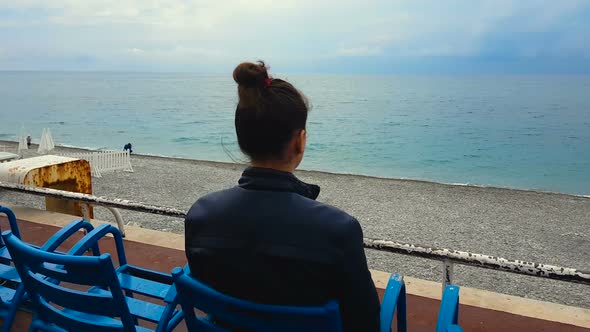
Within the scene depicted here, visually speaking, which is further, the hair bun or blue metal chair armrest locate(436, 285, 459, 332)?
blue metal chair armrest locate(436, 285, 459, 332)

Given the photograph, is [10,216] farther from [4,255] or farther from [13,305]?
[13,305]

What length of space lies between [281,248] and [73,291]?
3.11ft

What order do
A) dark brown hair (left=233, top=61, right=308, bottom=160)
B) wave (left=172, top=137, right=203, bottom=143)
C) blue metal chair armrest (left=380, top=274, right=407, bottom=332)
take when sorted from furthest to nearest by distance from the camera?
wave (left=172, top=137, right=203, bottom=143), blue metal chair armrest (left=380, top=274, right=407, bottom=332), dark brown hair (left=233, top=61, right=308, bottom=160)

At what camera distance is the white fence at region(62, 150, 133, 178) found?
17.2 m

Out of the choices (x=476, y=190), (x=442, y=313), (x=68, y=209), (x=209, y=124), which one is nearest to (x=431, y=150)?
(x=476, y=190)

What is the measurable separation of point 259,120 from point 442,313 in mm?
957

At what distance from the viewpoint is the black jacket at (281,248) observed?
55.2 inches

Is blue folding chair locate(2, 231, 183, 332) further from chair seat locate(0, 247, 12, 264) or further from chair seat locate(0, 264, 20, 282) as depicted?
chair seat locate(0, 247, 12, 264)

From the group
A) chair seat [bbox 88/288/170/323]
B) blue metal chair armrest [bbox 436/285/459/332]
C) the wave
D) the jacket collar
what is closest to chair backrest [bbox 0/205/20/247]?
chair seat [bbox 88/288/170/323]

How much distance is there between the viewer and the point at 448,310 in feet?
5.98

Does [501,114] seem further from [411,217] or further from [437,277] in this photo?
[437,277]

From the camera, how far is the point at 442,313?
1.81m

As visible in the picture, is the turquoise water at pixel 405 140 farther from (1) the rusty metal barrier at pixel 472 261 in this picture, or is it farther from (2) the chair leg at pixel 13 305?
(1) the rusty metal barrier at pixel 472 261

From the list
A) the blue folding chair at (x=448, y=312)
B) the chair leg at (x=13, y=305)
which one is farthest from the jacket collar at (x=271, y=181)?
the chair leg at (x=13, y=305)
